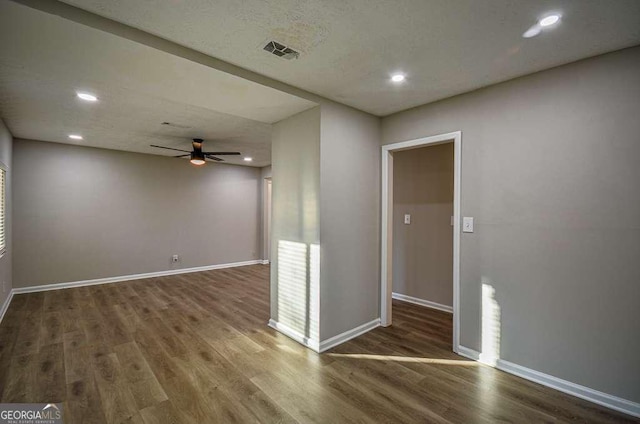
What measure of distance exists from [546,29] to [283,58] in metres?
1.72

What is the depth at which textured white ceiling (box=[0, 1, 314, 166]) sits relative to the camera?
182cm

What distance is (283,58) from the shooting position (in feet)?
7.21

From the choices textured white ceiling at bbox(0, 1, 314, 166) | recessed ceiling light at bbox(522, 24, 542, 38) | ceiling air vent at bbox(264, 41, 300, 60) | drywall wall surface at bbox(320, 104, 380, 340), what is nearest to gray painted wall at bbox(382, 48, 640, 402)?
recessed ceiling light at bbox(522, 24, 542, 38)

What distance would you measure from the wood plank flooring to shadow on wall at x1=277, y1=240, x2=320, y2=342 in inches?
8.5

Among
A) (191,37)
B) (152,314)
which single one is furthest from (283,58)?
(152,314)

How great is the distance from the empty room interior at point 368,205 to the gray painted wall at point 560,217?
1cm

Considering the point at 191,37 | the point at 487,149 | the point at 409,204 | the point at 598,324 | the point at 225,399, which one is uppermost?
the point at 191,37

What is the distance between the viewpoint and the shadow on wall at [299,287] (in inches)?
119

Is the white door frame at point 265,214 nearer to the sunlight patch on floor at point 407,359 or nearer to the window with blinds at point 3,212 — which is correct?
the window with blinds at point 3,212

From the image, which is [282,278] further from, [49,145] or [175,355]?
[49,145]

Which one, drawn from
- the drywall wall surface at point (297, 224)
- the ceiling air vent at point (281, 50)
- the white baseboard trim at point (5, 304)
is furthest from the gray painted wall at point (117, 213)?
the ceiling air vent at point (281, 50)

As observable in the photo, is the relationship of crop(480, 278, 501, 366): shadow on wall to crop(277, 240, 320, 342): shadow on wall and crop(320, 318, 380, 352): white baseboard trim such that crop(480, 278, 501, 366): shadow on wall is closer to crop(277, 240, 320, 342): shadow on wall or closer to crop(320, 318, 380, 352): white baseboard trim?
crop(320, 318, 380, 352): white baseboard trim

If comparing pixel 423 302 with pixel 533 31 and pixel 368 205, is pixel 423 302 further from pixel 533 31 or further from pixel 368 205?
pixel 533 31

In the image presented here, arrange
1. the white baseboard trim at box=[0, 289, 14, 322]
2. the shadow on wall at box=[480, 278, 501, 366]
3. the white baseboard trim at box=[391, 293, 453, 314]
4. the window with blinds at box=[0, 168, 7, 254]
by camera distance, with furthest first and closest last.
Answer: the white baseboard trim at box=[391, 293, 453, 314] < the window with blinds at box=[0, 168, 7, 254] < the white baseboard trim at box=[0, 289, 14, 322] < the shadow on wall at box=[480, 278, 501, 366]
